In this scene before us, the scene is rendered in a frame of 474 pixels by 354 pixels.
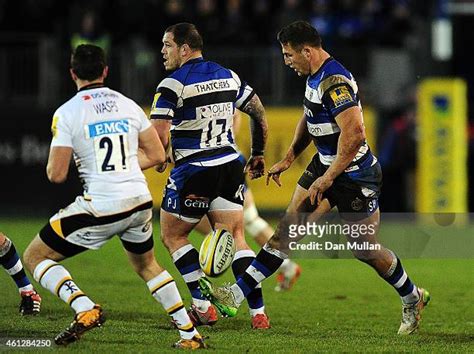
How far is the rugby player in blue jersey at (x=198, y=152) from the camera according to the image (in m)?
9.75

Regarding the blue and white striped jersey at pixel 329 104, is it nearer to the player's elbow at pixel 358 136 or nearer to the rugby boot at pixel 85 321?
the player's elbow at pixel 358 136

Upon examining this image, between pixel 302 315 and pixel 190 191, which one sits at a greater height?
pixel 190 191

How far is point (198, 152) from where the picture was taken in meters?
9.92

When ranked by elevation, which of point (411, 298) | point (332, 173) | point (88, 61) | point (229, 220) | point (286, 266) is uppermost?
point (88, 61)

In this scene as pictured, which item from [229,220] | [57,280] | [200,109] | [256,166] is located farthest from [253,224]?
[57,280]

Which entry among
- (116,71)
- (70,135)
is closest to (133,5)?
(116,71)

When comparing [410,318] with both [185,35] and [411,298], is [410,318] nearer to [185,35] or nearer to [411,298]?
[411,298]

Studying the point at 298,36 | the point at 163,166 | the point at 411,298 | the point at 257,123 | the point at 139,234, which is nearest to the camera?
the point at 139,234

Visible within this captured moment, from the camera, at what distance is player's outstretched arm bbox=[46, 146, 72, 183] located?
8.16 metres

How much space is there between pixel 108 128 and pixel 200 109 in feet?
5.20

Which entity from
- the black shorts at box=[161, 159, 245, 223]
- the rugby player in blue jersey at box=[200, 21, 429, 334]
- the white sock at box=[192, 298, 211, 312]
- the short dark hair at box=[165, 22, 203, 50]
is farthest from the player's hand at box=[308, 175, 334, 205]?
the short dark hair at box=[165, 22, 203, 50]

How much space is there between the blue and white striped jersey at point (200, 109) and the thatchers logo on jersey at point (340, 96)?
3.20 feet

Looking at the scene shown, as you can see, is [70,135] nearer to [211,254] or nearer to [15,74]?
[211,254]

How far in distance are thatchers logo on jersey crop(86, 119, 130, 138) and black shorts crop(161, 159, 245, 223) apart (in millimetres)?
1638
